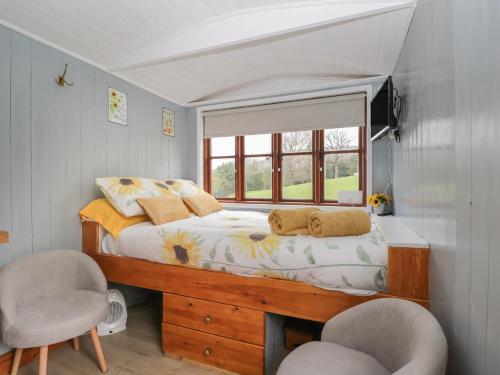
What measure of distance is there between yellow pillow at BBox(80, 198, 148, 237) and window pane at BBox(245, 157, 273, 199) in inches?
59.7

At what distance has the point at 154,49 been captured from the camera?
2250 mm

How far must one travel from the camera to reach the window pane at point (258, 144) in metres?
3.42

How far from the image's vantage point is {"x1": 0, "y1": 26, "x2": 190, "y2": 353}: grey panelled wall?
1.86 metres

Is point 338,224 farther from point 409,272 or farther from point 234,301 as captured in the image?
point 234,301

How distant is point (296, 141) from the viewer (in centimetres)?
327

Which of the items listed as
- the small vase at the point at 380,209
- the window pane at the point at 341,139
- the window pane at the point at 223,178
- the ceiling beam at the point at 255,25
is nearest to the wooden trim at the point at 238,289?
the small vase at the point at 380,209

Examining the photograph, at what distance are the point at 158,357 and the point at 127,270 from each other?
0.67 m

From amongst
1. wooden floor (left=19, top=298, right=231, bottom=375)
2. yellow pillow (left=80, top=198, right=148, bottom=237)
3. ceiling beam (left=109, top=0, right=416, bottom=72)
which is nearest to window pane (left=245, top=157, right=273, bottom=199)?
yellow pillow (left=80, top=198, right=148, bottom=237)

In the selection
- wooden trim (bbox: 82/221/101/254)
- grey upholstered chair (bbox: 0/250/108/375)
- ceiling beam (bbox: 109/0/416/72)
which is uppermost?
ceiling beam (bbox: 109/0/416/72)

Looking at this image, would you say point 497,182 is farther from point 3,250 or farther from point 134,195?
point 3,250

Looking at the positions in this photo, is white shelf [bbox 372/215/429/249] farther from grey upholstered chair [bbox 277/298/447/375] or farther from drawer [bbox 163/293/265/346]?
drawer [bbox 163/293/265/346]

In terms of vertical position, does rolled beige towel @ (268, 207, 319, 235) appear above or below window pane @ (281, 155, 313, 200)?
below

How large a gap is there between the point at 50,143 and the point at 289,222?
6.38ft

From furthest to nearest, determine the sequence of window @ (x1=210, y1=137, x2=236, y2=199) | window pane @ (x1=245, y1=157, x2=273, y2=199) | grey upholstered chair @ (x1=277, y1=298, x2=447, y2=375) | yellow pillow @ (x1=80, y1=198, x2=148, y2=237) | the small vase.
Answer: window @ (x1=210, y1=137, x2=236, y2=199) < window pane @ (x1=245, y1=157, x2=273, y2=199) < the small vase < yellow pillow @ (x1=80, y1=198, x2=148, y2=237) < grey upholstered chair @ (x1=277, y1=298, x2=447, y2=375)
